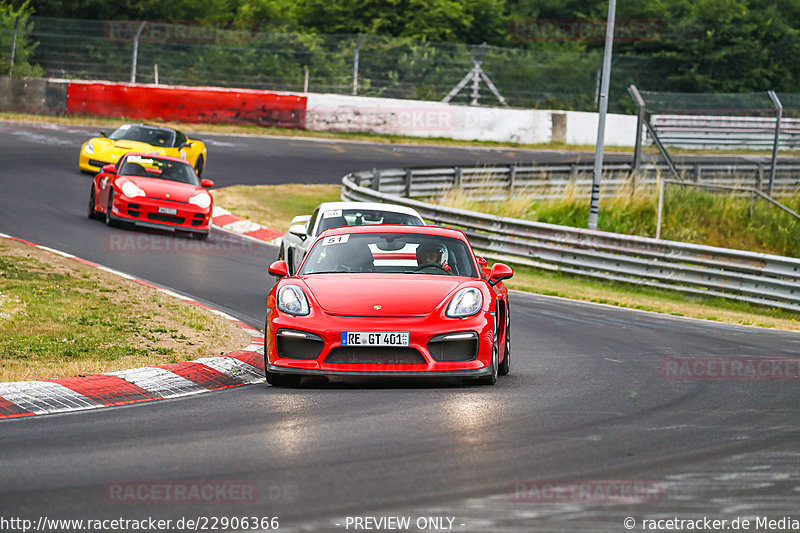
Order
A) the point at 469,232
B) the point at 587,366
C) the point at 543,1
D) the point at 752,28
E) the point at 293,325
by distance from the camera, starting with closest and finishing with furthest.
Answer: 1. the point at 293,325
2. the point at 587,366
3. the point at 469,232
4. the point at 752,28
5. the point at 543,1

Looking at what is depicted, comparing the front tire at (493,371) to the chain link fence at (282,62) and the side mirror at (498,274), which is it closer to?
the side mirror at (498,274)

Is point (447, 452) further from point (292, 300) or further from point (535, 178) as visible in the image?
point (535, 178)

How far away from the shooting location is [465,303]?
8.94m

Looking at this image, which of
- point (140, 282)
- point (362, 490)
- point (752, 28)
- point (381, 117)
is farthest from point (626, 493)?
point (752, 28)

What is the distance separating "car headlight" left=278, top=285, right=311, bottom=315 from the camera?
8.85 meters

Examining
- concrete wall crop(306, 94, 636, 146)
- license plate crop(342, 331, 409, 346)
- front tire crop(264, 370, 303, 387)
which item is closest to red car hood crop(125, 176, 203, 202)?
front tire crop(264, 370, 303, 387)

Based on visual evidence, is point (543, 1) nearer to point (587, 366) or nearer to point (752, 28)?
point (752, 28)

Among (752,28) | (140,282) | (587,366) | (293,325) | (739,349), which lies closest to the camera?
(293,325)

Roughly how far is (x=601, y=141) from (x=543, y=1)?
43492 mm

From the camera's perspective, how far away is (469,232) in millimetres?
22422

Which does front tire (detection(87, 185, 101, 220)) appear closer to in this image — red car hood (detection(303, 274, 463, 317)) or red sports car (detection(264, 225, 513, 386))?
red sports car (detection(264, 225, 513, 386))

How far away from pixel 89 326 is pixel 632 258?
11.7 metres

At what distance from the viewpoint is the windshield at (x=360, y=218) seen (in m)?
13.7

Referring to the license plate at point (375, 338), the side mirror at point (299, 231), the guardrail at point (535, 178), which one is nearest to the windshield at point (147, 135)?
the guardrail at point (535, 178)
